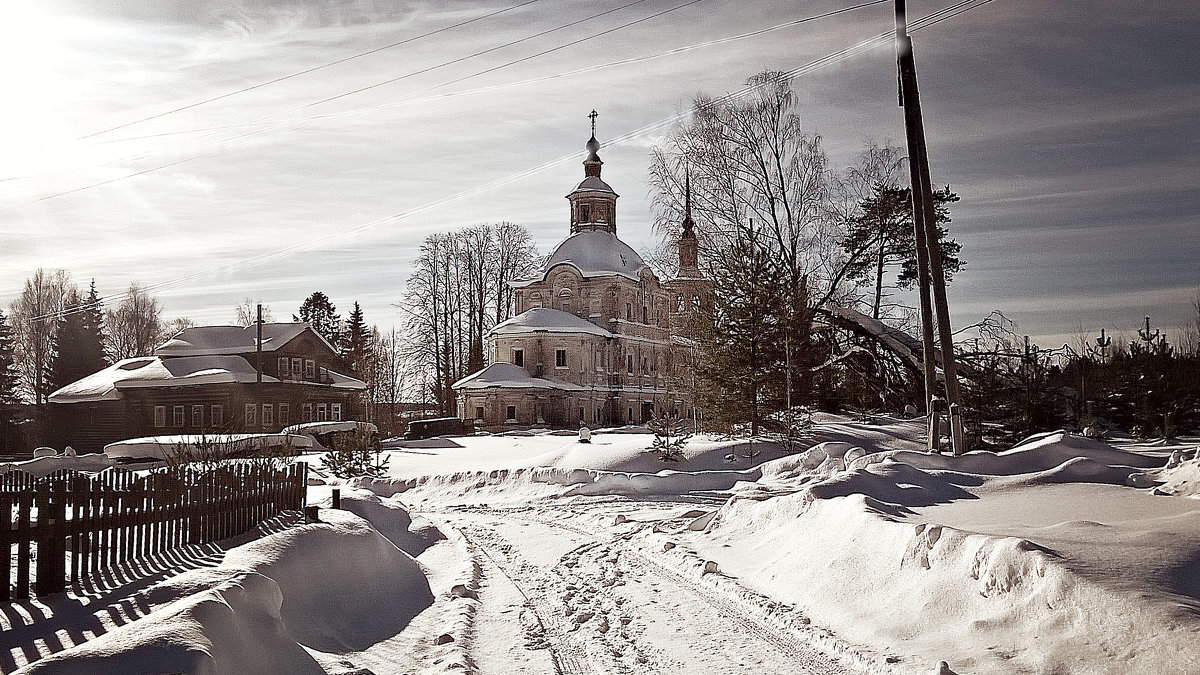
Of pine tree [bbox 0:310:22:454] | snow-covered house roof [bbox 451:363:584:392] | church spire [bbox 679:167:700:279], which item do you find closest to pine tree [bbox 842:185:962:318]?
church spire [bbox 679:167:700:279]

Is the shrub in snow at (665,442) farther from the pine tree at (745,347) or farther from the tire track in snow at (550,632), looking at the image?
the tire track in snow at (550,632)

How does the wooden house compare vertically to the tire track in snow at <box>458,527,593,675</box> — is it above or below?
above

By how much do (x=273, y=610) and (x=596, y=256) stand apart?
210ft

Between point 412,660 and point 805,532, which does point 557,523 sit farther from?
point 412,660

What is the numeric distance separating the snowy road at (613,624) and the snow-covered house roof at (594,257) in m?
57.0

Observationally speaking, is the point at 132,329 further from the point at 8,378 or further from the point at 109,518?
the point at 109,518

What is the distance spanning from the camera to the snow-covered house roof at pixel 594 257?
231ft

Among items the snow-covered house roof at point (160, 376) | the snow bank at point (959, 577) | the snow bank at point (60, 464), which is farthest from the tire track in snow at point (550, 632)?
the snow-covered house roof at point (160, 376)

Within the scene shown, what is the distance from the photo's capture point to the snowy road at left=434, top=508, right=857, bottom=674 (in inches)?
299

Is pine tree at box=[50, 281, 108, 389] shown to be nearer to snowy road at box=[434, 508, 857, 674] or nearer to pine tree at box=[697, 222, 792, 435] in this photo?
pine tree at box=[697, 222, 792, 435]

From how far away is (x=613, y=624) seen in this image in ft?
29.6

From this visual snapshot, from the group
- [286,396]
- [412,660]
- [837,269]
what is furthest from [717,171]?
[286,396]

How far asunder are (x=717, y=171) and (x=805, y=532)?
943 inches

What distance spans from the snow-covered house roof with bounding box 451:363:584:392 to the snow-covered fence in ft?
157
